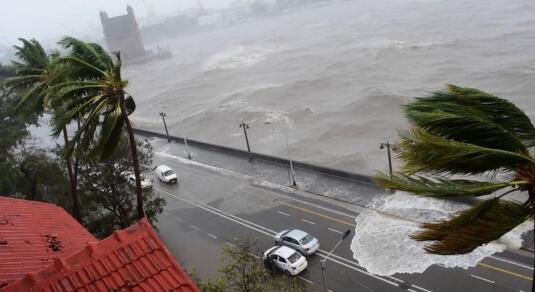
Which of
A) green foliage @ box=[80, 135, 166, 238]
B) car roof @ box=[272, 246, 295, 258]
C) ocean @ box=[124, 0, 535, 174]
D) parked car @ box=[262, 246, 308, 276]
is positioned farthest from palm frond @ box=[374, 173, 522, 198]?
ocean @ box=[124, 0, 535, 174]

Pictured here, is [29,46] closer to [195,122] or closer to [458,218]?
[458,218]

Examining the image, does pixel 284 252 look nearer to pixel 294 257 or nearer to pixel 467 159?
pixel 294 257

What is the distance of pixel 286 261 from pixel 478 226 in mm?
18764

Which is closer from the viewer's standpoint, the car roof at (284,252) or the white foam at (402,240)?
the white foam at (402,240)

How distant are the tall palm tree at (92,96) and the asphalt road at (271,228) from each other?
14.2 m

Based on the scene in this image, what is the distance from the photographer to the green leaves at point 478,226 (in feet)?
22.1

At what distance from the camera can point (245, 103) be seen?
81.7m

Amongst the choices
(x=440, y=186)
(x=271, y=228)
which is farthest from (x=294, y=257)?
(x=440, y=186)

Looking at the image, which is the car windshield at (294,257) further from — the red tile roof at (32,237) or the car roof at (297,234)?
the red tile roof at (32,237)

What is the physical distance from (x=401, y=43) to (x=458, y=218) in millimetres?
106449

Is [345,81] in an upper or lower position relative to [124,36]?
lower

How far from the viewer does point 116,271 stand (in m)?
7.37

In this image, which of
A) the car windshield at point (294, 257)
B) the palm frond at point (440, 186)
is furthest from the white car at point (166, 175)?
the palm frond at point (440, 186)

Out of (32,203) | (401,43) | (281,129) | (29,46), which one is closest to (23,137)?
(29,46)
